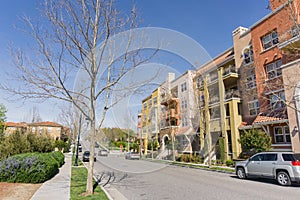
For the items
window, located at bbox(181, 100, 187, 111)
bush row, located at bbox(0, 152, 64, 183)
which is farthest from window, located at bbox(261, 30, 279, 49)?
bush row, located at bbox(0, 152, 64, 183)

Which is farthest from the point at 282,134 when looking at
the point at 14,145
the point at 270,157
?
the point at 14,145

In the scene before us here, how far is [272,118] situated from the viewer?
709 inches

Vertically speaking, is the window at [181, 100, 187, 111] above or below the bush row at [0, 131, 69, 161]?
above

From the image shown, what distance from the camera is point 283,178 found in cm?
1057

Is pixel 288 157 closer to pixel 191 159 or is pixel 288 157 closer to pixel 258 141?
pixel 258 141

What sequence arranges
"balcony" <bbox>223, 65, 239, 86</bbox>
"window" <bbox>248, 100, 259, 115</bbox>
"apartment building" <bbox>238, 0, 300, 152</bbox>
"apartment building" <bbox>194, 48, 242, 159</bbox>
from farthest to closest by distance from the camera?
"balcony" <bbox>223, 65, 239, 86</bbox> < "apartment building" <bbox>194, 48, 242, 159</bbox> < "window" <bbox>248, 100, 259, 115</bbox> < "apartment building" <bbox>238, 0, 300, 152</bbox>

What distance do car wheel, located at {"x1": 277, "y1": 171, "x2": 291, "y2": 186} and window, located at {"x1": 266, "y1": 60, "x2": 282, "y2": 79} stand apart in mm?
10297

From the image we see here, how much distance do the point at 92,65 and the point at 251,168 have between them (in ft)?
33.6

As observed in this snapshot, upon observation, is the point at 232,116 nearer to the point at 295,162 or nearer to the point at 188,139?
the point at 188,139

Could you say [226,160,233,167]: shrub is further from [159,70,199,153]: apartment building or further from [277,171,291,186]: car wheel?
[277,171,291,186]: car wheel

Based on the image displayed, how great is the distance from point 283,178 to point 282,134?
8.59m

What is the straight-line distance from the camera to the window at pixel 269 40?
19.3m

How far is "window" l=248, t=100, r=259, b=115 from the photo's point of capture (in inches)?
836

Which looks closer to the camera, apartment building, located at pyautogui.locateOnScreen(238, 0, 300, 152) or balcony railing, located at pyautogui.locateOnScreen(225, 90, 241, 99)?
apartment building, located at pyautogui.locateOnScreen(238, 0, 300, 152)
